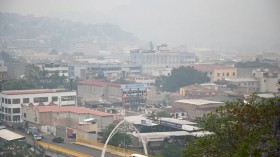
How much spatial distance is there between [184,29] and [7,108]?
121ft

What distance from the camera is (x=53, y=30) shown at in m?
47.2

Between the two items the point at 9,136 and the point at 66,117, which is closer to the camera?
the point at 9,136

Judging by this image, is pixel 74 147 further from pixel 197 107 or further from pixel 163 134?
pixel 197 107

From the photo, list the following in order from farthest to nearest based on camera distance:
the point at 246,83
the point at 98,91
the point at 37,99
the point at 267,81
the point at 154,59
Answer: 1. the point at 154,59
2. the point at 246,83
3. the point at 267,81
4. the point at 98,91
5. the point at 37,99

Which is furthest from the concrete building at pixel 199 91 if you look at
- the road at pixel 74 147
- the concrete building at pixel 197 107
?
the road at pixel 74 147

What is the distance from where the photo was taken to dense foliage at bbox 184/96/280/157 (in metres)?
3.83

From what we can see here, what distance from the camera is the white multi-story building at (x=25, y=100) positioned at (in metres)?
12.6

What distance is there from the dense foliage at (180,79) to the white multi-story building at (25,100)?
559 centimetres

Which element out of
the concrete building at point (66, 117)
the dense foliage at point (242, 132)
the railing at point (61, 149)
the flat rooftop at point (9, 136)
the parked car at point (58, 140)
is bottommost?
the railing at point (61, 149)

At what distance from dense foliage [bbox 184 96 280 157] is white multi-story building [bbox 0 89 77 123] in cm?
832

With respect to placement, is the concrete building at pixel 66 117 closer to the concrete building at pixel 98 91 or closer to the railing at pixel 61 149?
the railing at pixel 61 149

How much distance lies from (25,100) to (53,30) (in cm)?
3483

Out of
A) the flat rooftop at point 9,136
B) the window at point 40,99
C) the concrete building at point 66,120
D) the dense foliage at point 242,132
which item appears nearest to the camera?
the dense foliage at point 242,132

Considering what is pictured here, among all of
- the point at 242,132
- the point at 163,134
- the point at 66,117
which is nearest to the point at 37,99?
the point at 66,117
